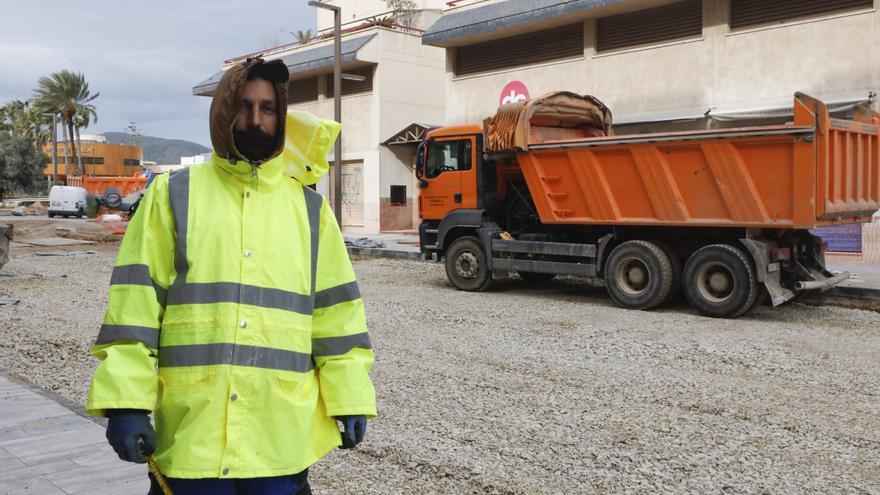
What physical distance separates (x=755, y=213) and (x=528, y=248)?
3598 millimetres

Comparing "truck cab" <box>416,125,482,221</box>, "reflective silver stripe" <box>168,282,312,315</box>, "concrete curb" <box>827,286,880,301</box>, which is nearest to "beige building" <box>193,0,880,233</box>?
"concrete curb" <box>827,286,880,301</box>

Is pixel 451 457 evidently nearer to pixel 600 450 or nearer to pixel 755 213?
pixel 600 450

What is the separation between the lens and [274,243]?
2.47m

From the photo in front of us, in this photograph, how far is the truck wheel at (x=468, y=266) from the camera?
13383 mm

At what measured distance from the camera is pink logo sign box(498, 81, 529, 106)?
2269cm

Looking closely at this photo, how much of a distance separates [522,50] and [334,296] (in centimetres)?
2117

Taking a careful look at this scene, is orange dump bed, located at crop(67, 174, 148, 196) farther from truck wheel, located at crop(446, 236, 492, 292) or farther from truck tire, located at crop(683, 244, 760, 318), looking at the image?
truck tire, located at crop(683, 244, 760, 318)

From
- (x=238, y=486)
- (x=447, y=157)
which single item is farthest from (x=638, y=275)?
(x=238, y=486)

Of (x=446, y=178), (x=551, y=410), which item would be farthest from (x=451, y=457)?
(x=446, y=178)

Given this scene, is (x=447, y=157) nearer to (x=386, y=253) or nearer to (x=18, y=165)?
(x=386, y=253)

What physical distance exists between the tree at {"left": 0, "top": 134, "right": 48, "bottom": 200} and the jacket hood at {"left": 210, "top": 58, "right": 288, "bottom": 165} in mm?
74533

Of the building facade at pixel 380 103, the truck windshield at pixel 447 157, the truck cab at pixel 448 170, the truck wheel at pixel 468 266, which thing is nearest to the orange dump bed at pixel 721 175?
the truck cab at pixel 448 170

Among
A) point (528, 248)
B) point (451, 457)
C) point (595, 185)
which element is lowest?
point (451, 457)

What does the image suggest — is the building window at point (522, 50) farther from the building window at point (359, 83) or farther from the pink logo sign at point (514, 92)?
the building window at point (359, 83)
